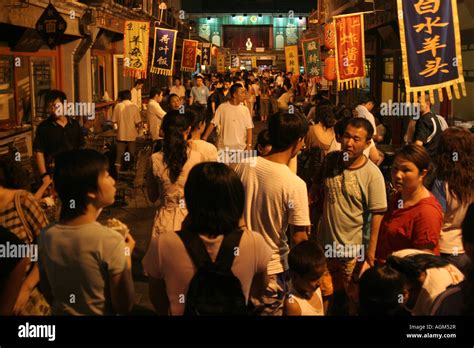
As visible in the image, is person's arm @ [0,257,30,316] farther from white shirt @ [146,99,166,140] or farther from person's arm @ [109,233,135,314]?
white shirt @ [146,99,166,140]

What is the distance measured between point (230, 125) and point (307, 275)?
5.43m

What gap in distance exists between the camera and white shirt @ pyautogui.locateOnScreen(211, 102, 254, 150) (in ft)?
30.2

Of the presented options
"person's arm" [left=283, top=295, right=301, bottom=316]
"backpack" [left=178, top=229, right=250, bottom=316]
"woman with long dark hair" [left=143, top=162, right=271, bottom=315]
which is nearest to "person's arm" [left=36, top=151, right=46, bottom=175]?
"person's arm" [left=283, top=295, right=301, bottom=316]

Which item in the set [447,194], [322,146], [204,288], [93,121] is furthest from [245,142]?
[93,121]

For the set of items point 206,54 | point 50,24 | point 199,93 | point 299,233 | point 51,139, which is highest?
point 206,54

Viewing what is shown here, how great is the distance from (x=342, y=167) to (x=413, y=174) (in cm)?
70

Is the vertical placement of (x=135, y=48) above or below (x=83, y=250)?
above

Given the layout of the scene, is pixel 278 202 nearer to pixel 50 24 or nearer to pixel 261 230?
pixel 261 230

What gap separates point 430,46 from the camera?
6.55 m

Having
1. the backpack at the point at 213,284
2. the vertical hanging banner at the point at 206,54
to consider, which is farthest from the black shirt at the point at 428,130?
the vertical hanging banner at the point at 206,54

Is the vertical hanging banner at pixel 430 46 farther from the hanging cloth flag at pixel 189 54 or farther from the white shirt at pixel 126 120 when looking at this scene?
the hanging cloth flag at pixel 189 54

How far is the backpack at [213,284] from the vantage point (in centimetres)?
293

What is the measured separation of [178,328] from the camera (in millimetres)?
3289

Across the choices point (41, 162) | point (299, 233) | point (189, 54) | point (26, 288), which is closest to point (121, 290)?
point (26, 288)
